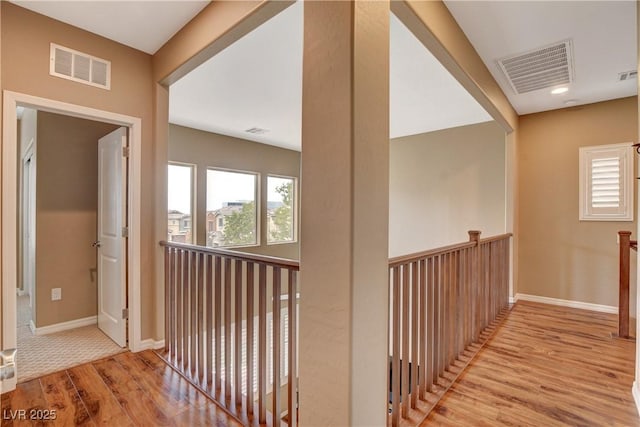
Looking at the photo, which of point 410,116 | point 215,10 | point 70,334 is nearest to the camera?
point 215,10

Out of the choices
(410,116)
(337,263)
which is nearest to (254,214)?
(410,116)

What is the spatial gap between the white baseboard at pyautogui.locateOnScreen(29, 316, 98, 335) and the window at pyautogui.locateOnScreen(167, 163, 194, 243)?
1.49 m

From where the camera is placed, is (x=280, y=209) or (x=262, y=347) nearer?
(x=262, y=347)

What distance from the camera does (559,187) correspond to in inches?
161

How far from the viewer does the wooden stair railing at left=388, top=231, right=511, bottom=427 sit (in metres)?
1.82

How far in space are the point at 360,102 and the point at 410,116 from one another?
3.42 metres

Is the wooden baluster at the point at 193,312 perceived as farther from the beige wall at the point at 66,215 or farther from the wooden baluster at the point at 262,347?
the beige wall at the point at 66,215

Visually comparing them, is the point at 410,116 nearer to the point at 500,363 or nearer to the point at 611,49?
the point at 611,49

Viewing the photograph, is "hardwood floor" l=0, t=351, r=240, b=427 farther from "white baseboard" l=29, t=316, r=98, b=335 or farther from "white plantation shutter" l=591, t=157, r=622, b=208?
"white plantation shutter" l=591, t=157, r=622, b=208

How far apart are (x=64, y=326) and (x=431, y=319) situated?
3.56 m

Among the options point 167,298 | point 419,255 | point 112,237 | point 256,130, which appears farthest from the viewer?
point 256,130

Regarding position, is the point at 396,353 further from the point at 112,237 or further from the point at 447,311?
the point at 112,237

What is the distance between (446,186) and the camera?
5062 mm

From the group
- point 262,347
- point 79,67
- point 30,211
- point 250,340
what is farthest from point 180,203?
point 262,347
